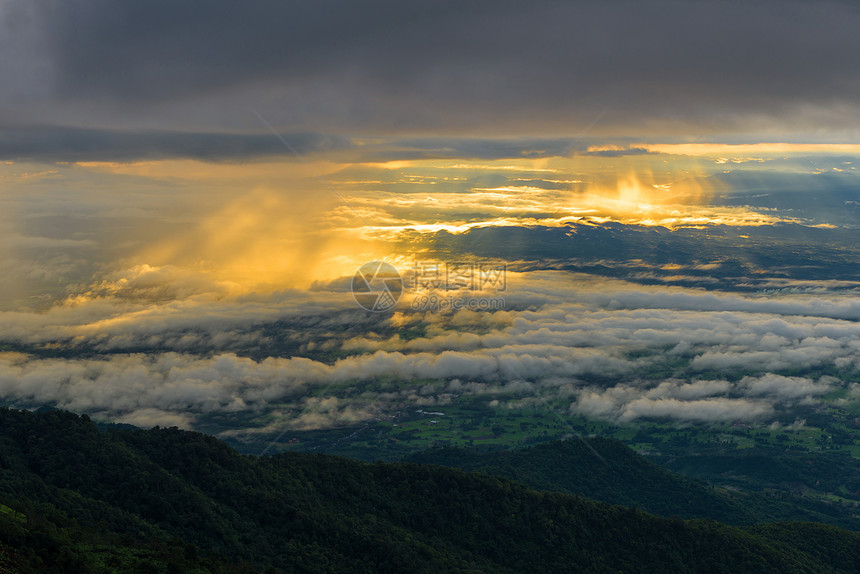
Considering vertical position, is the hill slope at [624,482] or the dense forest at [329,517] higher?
the dense forest at [329,517]

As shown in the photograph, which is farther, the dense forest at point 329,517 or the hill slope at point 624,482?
the hill slope at point 624,482

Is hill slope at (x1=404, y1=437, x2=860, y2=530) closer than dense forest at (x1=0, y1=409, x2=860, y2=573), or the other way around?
dense forest at (x1=0, y1=409, x2=860, y2=573)

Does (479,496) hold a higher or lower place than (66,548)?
lower

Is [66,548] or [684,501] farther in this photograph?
[684,501]

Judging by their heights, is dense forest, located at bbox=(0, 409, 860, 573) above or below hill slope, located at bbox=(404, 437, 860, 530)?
above

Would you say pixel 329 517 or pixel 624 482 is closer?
pixel 329 517

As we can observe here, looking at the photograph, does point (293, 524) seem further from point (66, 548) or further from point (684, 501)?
point (684, 501)

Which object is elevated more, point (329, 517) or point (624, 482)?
point (329, 517)

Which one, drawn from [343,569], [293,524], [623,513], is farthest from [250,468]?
[623,513]
